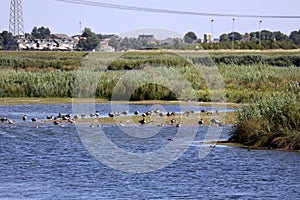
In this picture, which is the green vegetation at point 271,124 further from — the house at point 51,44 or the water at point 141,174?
the house at point 51,44

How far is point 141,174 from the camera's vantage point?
55.7 feet

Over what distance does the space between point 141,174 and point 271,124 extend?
4.56 meters

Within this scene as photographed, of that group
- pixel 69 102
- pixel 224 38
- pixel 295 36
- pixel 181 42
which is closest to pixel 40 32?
pixel 224 38

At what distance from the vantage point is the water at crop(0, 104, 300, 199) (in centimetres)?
1475

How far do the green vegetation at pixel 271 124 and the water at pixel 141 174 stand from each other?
63cm

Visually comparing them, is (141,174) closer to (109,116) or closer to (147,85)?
(109,116)

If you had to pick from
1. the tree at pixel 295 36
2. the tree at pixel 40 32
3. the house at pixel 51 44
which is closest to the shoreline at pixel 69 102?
the house at pixel 51 44

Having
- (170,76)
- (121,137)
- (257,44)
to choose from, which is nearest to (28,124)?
(121,137)

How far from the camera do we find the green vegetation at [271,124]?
63.8 ft

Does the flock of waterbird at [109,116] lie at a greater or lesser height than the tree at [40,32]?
lesser

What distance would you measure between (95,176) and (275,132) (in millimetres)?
5525

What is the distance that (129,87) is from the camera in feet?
119

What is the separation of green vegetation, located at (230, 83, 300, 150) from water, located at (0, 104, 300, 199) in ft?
2.08

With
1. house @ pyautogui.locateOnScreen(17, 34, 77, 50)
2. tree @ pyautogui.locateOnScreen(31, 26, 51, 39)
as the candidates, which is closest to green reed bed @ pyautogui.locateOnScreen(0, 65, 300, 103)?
house @ pyautogui.locateOnScreen(17, 34, 77, 50)
